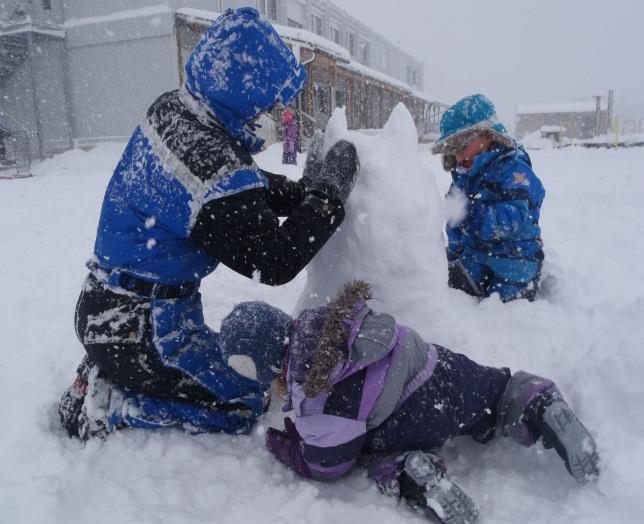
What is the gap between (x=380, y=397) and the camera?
1665mm

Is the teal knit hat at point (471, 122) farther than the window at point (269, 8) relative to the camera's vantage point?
No

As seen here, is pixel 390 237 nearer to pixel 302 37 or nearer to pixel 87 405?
pixel 87 405

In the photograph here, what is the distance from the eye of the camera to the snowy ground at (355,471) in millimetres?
1508

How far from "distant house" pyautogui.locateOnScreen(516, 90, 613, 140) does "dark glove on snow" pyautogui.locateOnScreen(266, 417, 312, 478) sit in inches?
1510

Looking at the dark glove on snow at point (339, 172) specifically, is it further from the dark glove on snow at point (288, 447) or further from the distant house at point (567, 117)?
the distant house at point (567, 117)

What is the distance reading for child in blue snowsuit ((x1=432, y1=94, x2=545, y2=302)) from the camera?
2.72m

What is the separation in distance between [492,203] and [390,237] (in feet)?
3.11

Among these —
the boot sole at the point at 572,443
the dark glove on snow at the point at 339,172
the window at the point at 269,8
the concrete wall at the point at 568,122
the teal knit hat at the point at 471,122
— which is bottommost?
the boot sole at the point at 572,443

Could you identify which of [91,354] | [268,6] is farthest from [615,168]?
[268,6]

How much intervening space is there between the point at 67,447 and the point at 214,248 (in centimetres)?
Answer: 94

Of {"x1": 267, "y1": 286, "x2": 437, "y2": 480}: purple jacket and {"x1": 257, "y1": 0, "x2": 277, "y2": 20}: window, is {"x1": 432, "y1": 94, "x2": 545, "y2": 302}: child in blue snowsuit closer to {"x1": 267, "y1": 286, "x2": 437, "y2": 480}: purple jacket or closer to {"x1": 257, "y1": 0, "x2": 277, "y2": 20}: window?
{"x1": 267, "y1": 286, "x2": 437, "y2": 480}: purple jacket

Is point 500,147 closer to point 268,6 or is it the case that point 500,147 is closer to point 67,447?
point 67,447

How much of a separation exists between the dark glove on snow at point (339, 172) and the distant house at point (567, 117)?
37846 mm

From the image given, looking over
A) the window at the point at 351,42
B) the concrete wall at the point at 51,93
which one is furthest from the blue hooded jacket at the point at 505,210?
the window at the point at 351,42
